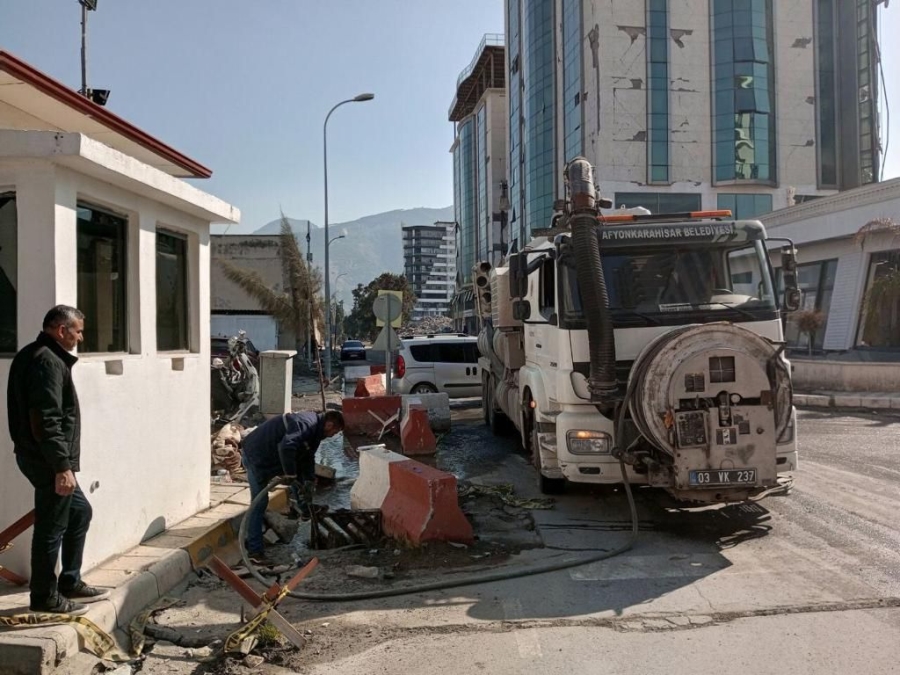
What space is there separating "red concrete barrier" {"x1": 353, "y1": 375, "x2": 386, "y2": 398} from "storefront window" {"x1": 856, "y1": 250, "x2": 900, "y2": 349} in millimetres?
14515

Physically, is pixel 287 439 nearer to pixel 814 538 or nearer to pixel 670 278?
pixel 670 278

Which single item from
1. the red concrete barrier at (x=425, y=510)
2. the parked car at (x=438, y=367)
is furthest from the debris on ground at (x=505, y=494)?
the parked car at (x=438, y=367)

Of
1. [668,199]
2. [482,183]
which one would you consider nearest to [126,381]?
[668,199]

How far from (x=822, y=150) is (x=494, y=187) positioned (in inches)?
1455

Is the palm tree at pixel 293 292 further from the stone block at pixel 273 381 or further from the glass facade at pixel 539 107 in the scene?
the glass facade at pixel 539 107

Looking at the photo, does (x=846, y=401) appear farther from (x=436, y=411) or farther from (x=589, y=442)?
(x=589, y=442)

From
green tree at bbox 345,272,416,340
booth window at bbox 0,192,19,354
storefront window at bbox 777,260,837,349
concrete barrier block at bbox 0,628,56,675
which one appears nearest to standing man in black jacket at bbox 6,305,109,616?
concrete barrier block at bbox 0,628,56,675

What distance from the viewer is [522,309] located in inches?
314

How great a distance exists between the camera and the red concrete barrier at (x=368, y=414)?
515 inches

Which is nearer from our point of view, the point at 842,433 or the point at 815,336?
the point at 842,433

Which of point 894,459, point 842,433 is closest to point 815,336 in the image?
point 842,433

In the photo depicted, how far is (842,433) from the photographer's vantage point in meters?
12.3

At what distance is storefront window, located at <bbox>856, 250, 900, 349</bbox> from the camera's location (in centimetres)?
2033

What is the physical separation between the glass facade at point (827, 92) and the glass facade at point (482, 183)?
37.8 metres
